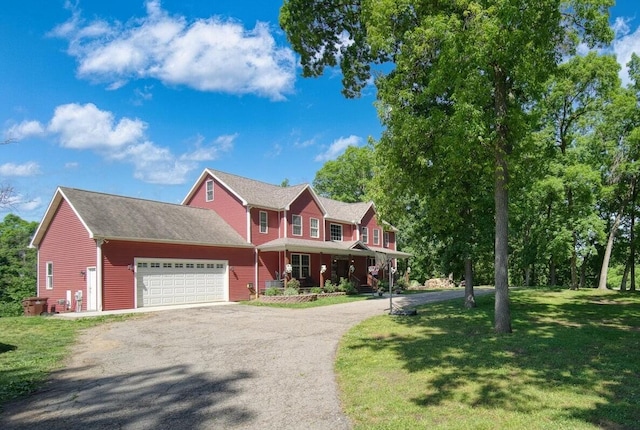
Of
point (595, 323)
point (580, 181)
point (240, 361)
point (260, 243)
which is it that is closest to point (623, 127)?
point (580, 181)

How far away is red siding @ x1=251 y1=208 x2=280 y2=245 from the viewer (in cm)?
2450

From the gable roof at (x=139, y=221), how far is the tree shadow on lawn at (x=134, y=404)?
1222 centimetres

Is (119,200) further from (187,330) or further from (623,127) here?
(623,127)

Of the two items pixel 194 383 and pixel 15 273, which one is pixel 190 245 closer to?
pixel 194 383

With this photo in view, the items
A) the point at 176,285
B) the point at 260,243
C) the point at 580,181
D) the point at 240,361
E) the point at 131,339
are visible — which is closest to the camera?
the point at 240,361

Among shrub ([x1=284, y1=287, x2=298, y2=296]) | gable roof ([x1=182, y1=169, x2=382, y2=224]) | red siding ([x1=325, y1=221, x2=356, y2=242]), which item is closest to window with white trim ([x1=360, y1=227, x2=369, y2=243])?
red siding ([x1=325, y1=221, x2=356, y2=242])

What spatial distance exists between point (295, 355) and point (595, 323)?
859 centimetres

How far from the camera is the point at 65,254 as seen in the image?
1964 cm

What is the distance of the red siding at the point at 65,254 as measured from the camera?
18500 mm

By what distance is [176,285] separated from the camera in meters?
20.5

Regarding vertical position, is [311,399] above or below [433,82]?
below

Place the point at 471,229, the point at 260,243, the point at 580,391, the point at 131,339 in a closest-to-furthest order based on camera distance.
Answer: the point at 580,391 → the point at 131,339 → the point at 471,229 → the point at 260,243

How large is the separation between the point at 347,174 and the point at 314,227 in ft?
75.5

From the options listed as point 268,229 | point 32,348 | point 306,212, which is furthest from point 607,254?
point 32,348
